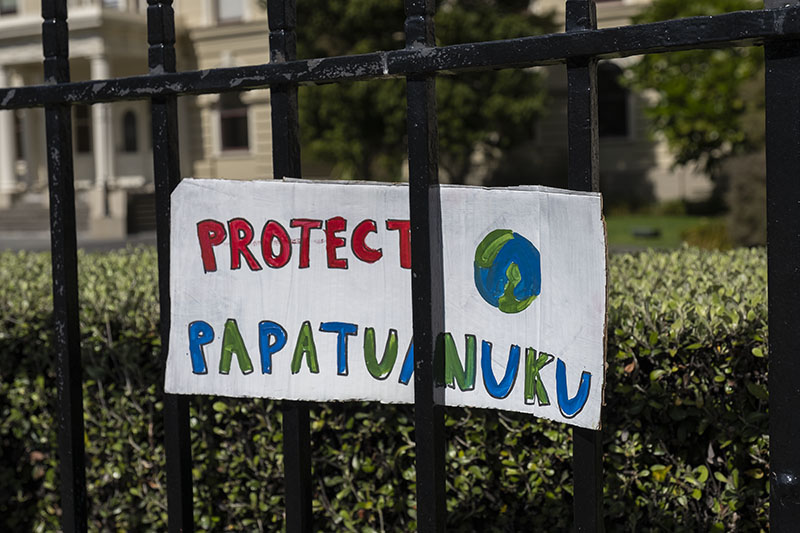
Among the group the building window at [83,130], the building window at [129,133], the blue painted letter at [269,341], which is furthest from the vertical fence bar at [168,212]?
the building window at [83,130]

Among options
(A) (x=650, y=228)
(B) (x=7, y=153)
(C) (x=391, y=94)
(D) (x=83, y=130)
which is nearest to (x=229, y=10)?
(D) (x=83, y=130)

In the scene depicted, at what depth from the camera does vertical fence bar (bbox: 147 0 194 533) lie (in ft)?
7.26

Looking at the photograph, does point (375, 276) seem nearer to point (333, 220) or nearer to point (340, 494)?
point (333, 220)

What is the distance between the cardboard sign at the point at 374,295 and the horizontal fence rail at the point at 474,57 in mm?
237

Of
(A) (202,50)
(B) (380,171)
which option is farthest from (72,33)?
(B) (380,171)

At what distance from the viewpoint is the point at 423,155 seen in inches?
75.2

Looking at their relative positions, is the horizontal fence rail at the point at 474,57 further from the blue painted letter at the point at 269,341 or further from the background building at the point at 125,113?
the background building at the point at 125,113

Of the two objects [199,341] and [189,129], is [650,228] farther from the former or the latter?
[189,129]

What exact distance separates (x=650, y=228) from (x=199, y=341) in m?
16.0

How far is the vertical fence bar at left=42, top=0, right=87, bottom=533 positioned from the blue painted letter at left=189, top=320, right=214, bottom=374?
414mm

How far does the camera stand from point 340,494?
281 cm

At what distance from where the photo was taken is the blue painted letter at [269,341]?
2.12 m

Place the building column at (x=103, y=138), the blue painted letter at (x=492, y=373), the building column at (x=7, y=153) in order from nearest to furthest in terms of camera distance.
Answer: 1. the blue painted letter at (x=492, y=373)
2. the building column at (x=103, y=138)
3. the building column at (x=7, y=153)

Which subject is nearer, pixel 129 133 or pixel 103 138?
pixel 103 138
